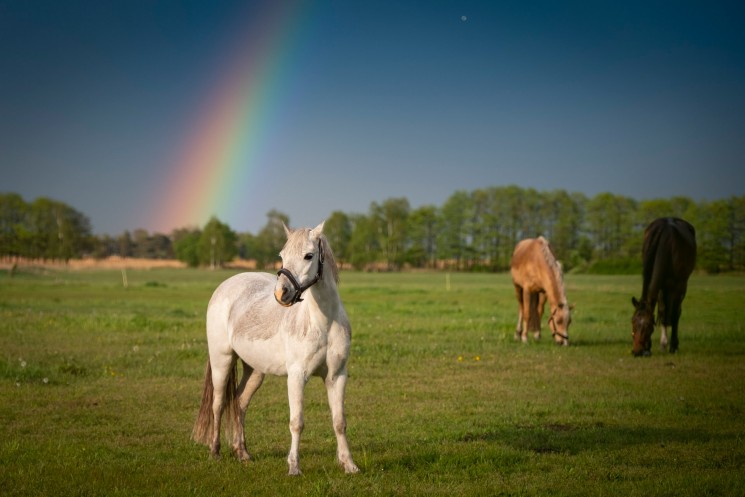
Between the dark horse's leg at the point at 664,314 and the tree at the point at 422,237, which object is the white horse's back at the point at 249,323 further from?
the tree at the point at 422,237

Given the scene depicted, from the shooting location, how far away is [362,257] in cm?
10756

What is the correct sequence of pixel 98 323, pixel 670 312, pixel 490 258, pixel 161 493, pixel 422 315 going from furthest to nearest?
pixel 490 258, pixel 422 315, pixel 98 323, pixel 670 312, pixel 161 493

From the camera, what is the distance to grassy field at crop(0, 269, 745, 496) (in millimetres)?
6059

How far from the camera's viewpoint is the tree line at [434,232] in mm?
88438

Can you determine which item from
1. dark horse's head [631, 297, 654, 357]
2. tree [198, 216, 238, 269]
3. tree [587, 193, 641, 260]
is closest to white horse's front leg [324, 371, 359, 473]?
dark horse's head [631, 297, 654, 357]

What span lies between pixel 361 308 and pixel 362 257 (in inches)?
3164

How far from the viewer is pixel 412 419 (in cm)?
879

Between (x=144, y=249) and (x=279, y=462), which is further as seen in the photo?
(x=144, y=249)

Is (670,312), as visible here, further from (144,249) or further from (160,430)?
(144,249)

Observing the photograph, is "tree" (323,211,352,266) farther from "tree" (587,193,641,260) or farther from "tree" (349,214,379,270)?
"tree" (587,193,641,260)

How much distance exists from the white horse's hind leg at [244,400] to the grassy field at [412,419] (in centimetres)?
17

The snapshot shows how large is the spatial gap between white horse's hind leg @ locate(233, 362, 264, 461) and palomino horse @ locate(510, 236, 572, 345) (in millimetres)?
10667

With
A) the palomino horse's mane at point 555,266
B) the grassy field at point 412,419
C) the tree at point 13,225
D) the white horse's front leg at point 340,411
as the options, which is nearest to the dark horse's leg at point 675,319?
the grassy field at point 412,419

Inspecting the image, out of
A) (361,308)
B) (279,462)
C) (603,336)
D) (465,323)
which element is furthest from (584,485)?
(361,308)
